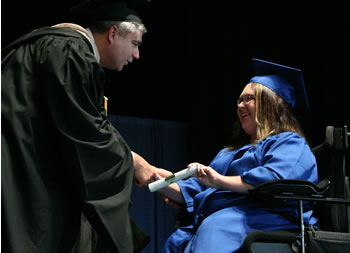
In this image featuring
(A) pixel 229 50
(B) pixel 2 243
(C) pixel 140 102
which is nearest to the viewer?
(B) pixel 2 243

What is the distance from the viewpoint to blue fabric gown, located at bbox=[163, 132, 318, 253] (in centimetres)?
222

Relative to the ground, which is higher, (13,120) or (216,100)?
(13,120)

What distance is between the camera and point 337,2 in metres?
4.44

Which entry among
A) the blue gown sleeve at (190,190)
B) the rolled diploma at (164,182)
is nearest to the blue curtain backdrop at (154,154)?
the blue gown sleeve at (190,190)

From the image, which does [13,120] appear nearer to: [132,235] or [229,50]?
[132,235]

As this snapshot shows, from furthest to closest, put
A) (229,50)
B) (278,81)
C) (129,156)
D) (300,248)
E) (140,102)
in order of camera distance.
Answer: (140,102) < (229,50) < (278,81) < (300,248) < (129,156)

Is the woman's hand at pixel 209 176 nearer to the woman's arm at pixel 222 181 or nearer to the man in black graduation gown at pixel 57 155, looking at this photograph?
the woman's arm at pixel 222 181

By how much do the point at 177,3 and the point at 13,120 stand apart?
433cm

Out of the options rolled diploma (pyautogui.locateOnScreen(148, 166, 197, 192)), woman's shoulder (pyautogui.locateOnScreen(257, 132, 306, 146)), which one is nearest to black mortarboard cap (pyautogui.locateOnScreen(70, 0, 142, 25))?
rolled diploma (pyautogui.locateOnScreen(148, 166, 197, 192))

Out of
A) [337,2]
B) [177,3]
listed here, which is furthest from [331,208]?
[177,3]

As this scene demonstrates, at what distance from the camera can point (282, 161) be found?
2332mm

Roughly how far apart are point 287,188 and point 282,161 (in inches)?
10.1

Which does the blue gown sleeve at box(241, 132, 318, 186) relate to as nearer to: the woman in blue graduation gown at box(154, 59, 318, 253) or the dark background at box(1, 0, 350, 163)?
the woman in blue graduation gown at box(154, 59, 318, 253)

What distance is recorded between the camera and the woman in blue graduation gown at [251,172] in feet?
7.42
